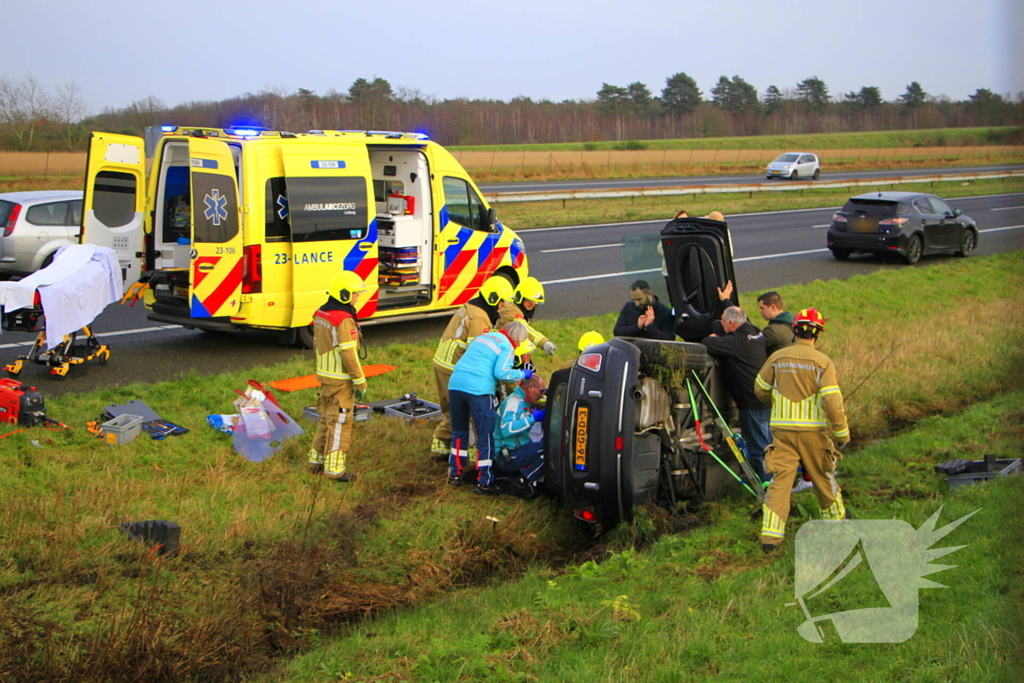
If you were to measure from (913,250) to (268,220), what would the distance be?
49.4ft

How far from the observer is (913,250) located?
19.7m

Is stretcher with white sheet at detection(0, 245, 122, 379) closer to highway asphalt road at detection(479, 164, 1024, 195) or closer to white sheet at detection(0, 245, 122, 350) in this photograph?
white sheet at detection(0, 245, 122, 350)

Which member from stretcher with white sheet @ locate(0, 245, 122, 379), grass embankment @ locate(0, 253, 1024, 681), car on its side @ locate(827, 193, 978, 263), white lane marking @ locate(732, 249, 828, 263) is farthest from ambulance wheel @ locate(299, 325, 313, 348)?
car on its side @ locate(827, 193, 978, 263)

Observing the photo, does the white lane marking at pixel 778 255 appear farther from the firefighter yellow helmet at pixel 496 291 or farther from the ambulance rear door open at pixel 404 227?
the firefighter yellow helmet at pixel 496 291

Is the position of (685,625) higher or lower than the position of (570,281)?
lower

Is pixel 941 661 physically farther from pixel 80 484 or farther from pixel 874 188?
pixel 874 188

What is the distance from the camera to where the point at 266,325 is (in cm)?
1071

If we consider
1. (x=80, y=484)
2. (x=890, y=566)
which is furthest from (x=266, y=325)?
(x=890, y=566)

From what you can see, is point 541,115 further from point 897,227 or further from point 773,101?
point 897,227

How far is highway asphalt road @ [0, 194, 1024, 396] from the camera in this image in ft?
32.4

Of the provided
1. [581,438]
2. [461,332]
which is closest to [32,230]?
[461,332]

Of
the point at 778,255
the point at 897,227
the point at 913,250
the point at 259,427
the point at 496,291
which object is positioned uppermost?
the point at 496,291

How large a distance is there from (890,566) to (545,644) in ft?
6.99

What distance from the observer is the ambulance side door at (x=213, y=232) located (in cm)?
995
